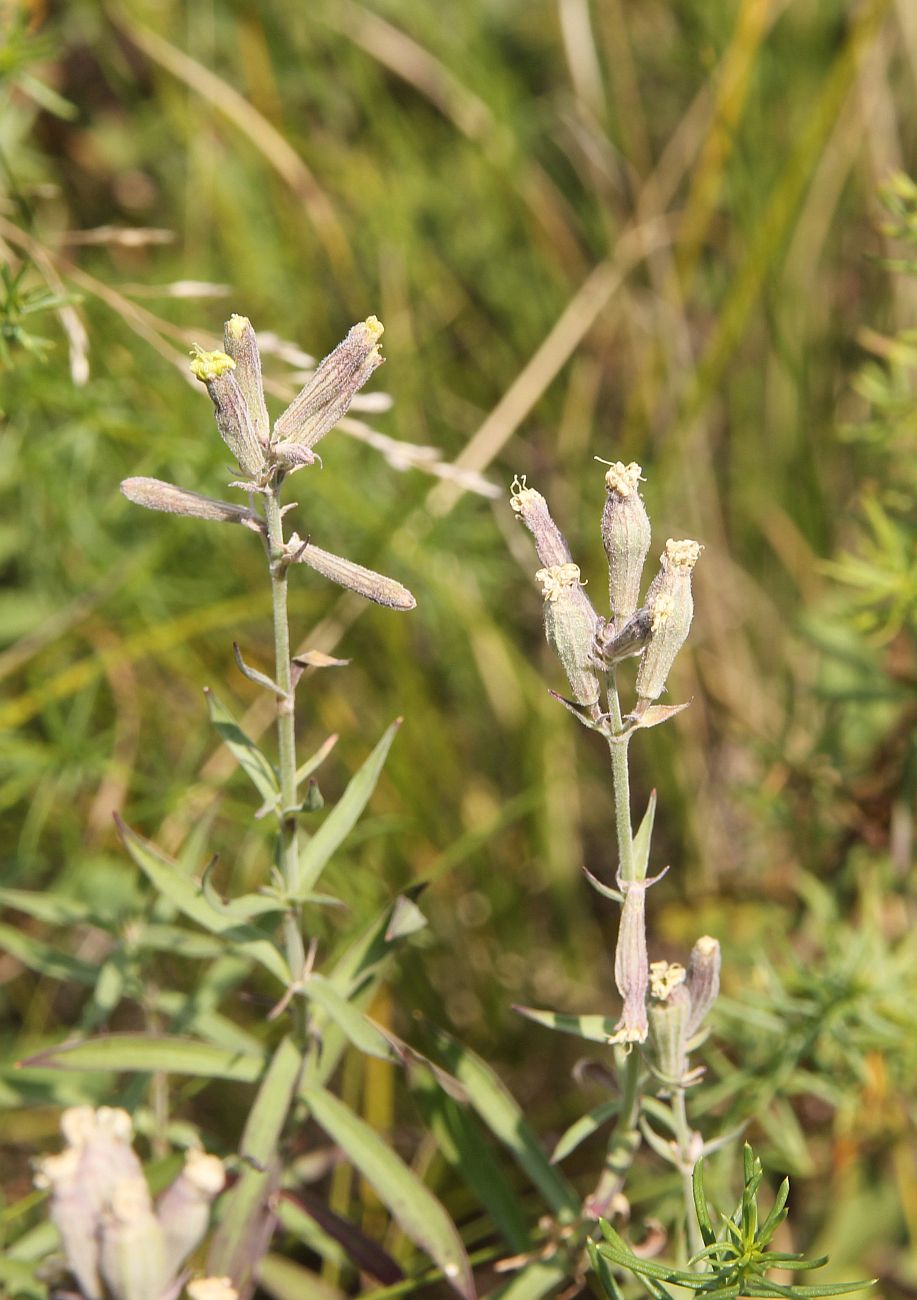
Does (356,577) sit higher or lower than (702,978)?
higher

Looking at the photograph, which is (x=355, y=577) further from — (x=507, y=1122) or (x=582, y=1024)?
(x=507, y=1122)

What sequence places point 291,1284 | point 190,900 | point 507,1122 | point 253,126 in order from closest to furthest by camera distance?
point 190,900, point 507,1122, point 291,1284, point 253,126

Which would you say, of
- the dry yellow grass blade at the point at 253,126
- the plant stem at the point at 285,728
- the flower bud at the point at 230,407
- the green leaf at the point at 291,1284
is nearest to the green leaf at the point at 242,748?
the plant stem at the point at 285,728

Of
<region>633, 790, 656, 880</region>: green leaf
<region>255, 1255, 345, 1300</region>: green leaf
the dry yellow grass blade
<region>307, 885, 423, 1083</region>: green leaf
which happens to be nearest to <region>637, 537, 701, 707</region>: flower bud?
<region>633, 790, 656, 880</region>: green leaf

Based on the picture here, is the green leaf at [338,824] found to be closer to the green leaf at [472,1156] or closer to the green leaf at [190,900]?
the green leaf at [190,900]

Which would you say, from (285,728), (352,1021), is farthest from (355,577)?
(352,1021)

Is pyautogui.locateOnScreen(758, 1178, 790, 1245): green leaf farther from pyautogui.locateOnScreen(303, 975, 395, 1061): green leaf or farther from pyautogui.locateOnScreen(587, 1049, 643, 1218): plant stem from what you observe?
pyautogui.locateOnScreen(303, 975, 395, 1061): green leaf
